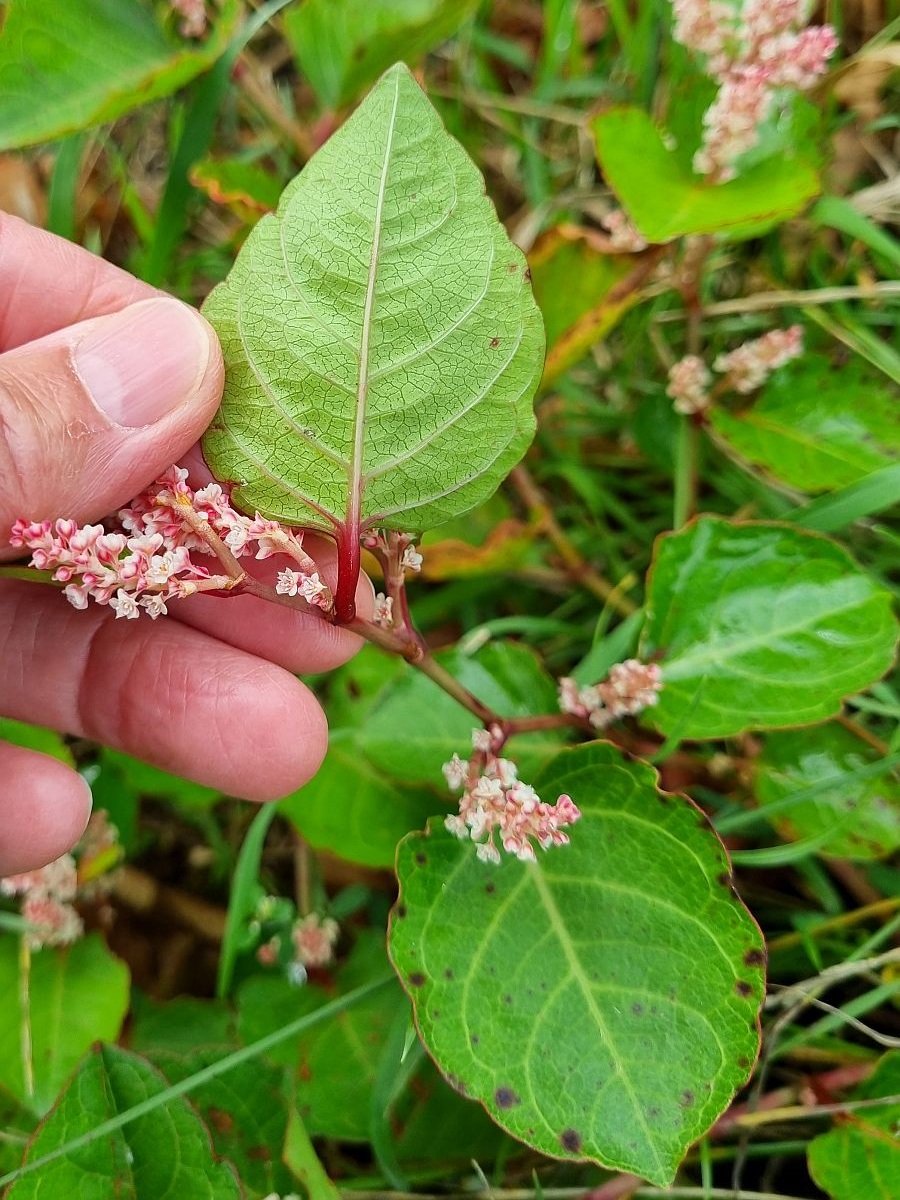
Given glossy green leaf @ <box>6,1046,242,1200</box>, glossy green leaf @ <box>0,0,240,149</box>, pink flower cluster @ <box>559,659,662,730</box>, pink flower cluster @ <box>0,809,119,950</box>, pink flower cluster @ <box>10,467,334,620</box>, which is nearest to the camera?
pink flower cluster @ <box>10,467,334,620</box>

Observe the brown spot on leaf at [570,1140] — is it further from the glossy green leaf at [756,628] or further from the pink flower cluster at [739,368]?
the pink flower cluster at [739,368]

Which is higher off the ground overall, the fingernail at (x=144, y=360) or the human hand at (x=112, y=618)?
the fingernail at (x=144, y=360)

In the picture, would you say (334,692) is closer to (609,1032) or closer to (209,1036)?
(209,1036)

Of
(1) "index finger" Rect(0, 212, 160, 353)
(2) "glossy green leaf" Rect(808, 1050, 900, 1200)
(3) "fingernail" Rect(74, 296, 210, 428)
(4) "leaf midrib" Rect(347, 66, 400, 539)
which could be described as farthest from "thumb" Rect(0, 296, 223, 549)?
(2) "glossy green leaf" Rect(808, 1050, 900, 1200)

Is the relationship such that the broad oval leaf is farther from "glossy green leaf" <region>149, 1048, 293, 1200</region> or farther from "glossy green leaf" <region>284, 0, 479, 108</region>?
"glossy green leaf" <region>149, 1048, 293, 1200</region>

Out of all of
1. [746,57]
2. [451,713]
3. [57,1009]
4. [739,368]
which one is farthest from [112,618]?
[746,57]

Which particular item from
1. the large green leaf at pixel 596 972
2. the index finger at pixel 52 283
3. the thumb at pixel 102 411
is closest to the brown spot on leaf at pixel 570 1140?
the large green leaf at pixel 596 972
